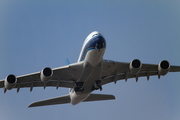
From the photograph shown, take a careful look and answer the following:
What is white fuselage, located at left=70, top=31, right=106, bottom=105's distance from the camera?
23.1 metres

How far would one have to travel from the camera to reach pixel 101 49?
23.0m

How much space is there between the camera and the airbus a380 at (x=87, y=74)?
24.0 m

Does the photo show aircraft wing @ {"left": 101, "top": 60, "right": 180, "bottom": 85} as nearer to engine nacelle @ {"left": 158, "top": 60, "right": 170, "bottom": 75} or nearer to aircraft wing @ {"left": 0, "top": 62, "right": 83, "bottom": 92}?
engine nacelle @ {"left": 158, "top": 60, "right": 170, "bottom": 75}

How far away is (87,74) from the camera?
84.4 ft

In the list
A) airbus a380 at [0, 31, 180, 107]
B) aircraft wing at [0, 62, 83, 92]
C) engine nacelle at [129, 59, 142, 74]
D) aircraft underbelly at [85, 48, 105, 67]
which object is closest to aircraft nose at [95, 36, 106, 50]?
airbus a380 at [0, 31, 180, 107]

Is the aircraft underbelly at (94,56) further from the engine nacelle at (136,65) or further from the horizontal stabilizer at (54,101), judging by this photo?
the horizontal stabilizer at (54,101)

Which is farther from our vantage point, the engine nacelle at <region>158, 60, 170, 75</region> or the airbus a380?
the engine nacelle at <region>158, 60, 170, 75</region>

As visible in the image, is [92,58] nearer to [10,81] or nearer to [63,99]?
[10,81]

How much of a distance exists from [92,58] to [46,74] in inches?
184

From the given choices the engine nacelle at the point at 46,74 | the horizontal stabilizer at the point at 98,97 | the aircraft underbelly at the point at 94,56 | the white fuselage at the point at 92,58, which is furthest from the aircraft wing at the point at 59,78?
the horizontal stabilizer at the point at 98,97

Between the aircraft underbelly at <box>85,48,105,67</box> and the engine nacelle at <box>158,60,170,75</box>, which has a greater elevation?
the aircraft underbelly at <box>85,48,105,67</box>

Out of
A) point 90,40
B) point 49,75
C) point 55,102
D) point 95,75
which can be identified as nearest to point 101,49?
point 90,40

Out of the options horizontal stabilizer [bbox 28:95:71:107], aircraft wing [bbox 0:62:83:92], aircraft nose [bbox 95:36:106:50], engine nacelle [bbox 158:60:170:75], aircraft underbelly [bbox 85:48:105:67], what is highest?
aircraft nose [bbox 95:36:106:50]

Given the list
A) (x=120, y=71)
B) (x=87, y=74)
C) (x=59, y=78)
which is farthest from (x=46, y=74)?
(x=120, y=71)
